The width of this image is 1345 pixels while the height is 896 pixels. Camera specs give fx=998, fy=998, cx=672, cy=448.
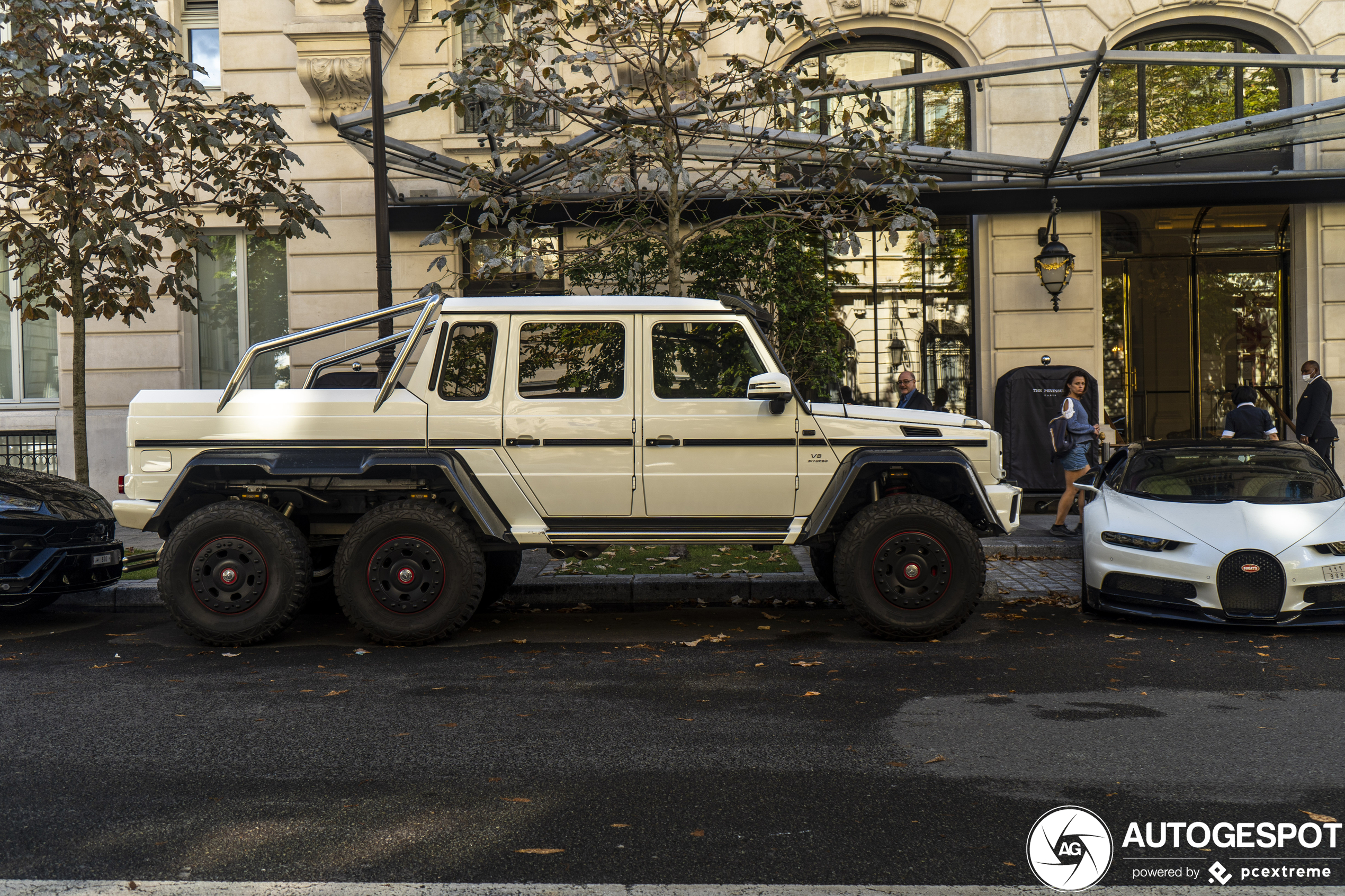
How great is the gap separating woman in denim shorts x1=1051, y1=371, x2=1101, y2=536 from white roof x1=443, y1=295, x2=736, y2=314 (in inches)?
239

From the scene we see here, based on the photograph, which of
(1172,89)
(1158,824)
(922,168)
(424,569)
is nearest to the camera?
(1158,824)

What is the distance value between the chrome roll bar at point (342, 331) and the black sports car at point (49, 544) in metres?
1.88

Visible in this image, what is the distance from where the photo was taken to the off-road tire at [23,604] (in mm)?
7047

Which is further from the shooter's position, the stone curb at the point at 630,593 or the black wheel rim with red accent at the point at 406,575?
the stone curb at the point at 630,593

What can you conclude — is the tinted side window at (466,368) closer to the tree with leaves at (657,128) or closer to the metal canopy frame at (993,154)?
the tree with leaves at (657,128)

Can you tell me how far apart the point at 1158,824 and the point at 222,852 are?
3.16 metres

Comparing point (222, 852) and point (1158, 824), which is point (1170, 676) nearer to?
point (1158, 824)

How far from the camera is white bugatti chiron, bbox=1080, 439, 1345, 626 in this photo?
21.6ft

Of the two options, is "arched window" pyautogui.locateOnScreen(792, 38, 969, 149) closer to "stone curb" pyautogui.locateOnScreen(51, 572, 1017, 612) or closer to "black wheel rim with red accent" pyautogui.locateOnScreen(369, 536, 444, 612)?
"stone curb" pyautogui.locateOnScreen(51, 572, 1017, 612)

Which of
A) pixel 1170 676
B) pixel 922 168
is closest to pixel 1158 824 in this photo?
pixel 1170 676

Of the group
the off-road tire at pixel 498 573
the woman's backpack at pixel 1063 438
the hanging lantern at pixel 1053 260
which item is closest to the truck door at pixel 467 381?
the off-road tire at pixel 498 573

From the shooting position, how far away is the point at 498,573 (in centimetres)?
772

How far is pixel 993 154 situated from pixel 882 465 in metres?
8.12

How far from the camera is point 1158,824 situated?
3.45m
